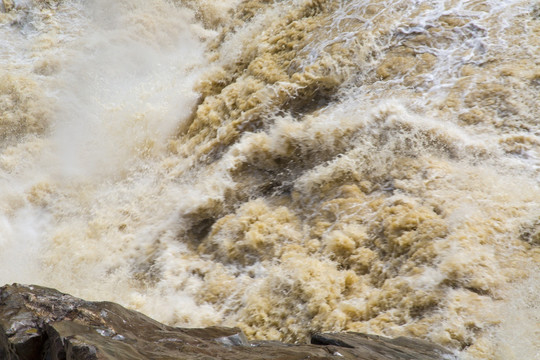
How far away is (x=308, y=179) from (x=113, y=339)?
2764 millimetres

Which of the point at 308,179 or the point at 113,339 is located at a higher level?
the point at 113,339

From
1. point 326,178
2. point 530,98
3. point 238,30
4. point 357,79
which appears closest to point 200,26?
point 238,30

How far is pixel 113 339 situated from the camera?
7.11ft

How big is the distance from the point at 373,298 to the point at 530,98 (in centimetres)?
265

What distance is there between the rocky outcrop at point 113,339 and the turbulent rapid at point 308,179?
845 millimetres

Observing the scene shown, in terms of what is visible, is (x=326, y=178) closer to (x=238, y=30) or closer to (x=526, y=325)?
(x=526, y=325)

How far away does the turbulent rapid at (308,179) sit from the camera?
3461 mm

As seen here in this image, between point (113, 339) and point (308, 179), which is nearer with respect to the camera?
point (113, 339)

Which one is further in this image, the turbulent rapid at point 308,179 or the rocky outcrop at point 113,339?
the turbulent rapid at point 308,179

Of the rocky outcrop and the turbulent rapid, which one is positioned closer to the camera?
the rocky outcrop

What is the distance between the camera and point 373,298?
348 cm

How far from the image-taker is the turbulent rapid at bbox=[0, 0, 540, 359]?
136 inches

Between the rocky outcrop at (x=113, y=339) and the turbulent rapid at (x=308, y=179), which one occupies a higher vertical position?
the rocky outcrop at (x=113, y=339)

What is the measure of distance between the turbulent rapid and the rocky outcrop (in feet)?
2.77
